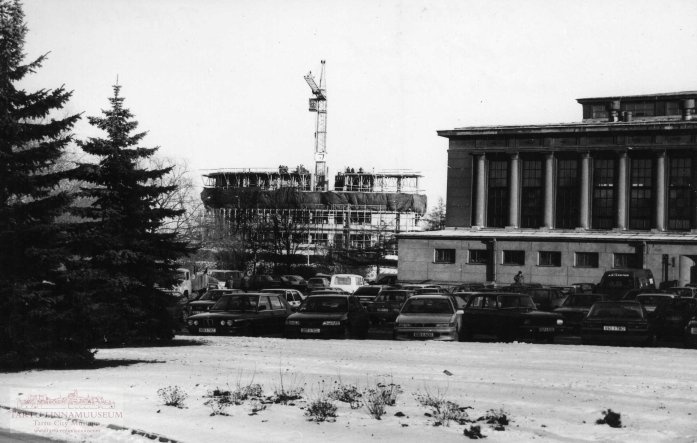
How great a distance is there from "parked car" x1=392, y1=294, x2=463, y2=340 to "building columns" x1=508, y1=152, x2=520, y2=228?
4496 centimetres

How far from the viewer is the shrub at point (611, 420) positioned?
10.9m

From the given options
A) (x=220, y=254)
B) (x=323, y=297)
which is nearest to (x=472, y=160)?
(x=220, y=254)

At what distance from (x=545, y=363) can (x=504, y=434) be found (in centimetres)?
791

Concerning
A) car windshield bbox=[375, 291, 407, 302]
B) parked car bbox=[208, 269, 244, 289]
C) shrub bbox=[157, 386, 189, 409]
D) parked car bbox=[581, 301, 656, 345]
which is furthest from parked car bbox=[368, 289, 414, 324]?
parked car bbox=[208, 269, 244, 289]

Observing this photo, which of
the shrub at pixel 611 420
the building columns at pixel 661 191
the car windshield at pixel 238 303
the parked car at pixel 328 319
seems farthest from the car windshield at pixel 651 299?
the building columns at pixel 661 191

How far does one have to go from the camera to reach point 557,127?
66.3 m

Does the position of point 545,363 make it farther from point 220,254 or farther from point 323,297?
point 220,254

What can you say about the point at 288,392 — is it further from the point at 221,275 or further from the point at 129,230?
the point at 221,275

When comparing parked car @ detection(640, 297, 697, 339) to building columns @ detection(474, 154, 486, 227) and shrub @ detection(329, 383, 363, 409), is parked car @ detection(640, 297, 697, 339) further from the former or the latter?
building columns @ detection(474, 154, 486, 227)

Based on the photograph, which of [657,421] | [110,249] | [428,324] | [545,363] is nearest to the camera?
[657,421]

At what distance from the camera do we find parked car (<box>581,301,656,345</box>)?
23.5 meters

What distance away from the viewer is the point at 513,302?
86.3 ft

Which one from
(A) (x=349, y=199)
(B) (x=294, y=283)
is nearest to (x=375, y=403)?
(B) (x=294, y=283)

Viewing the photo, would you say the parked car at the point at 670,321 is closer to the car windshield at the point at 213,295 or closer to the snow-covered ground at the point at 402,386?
the snow-covered ground at the point at 402,386
